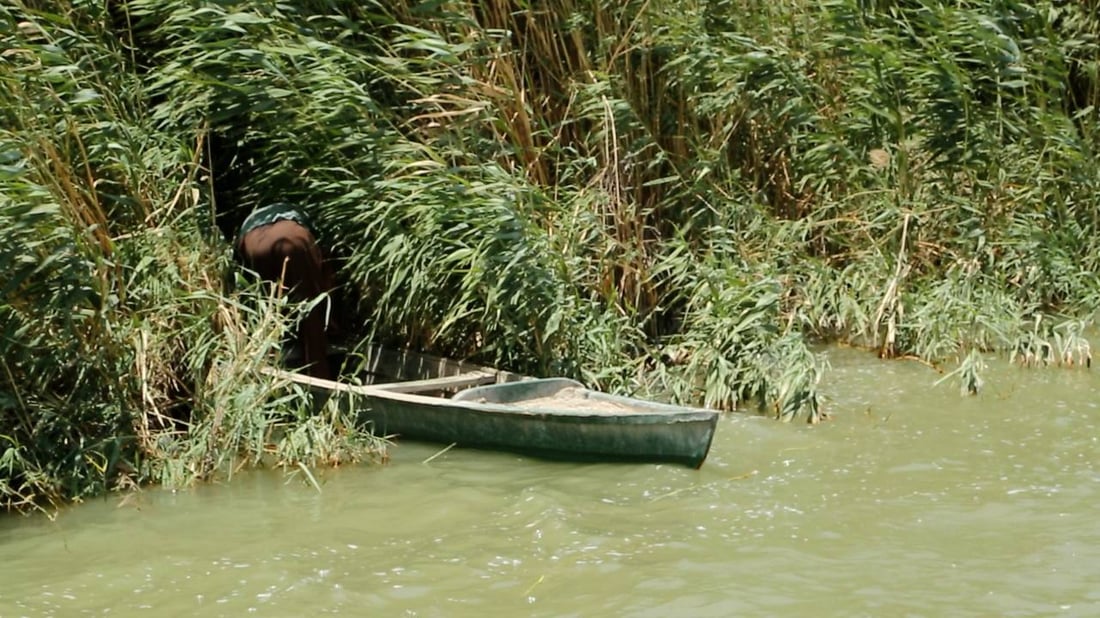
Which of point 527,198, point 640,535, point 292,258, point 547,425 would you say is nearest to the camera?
point 640,535

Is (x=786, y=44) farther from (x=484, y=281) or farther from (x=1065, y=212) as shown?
(x=484, y=281)

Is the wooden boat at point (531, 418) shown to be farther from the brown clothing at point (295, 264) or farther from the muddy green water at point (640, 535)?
the brown clothing at point (295, 264)

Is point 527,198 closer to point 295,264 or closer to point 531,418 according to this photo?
point 295,264

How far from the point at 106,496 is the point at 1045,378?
489cm

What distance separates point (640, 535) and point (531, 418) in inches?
49.2

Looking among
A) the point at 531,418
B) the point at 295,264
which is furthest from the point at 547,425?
the point at 295,264

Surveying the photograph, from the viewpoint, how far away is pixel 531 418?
7223 mm

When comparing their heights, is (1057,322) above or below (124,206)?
below

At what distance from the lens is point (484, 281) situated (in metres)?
7.97

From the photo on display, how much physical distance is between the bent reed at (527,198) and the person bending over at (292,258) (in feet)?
0.54

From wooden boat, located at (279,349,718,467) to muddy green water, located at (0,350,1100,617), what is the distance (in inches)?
3.6

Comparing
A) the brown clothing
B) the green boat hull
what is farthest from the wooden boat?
the brown clothing

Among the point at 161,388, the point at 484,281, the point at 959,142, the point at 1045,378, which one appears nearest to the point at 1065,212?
the point at 959,142

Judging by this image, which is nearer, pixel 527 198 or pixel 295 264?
pixel 295 264
